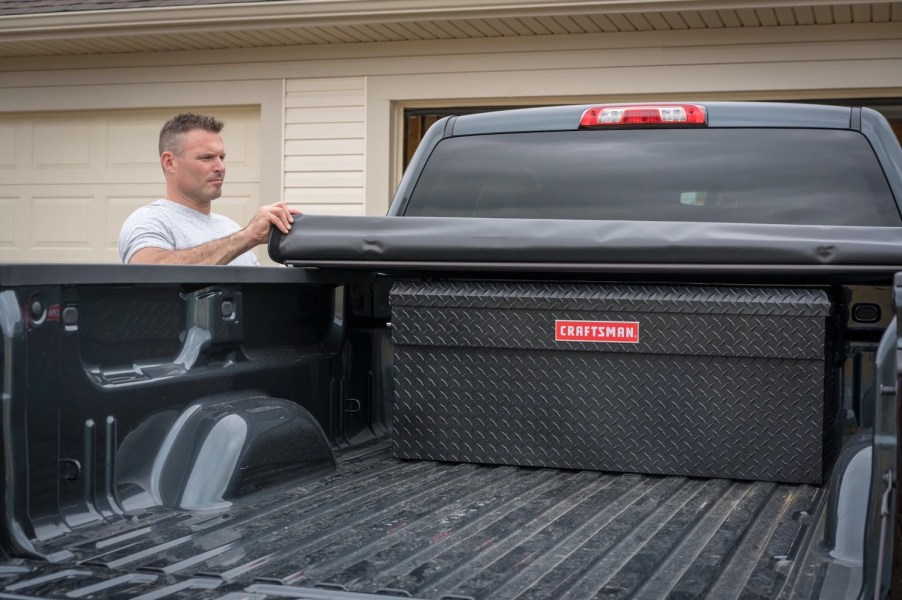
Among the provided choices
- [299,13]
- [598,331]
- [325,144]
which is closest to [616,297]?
[598,331]

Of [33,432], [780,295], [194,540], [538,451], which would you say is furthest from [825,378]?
[33,432]

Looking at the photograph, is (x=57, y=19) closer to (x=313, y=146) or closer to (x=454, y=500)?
(x=313, y=146)

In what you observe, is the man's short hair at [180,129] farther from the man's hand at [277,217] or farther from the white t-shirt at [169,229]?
the man's hand at [277,217]

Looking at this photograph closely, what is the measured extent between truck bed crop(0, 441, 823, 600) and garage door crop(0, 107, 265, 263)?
284 inches

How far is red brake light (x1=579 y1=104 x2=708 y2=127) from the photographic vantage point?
141 inches

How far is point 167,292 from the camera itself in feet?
8.93

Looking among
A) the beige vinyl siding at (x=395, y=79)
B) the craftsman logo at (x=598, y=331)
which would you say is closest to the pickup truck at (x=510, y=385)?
the craftsman logo at (x=598, y=331)

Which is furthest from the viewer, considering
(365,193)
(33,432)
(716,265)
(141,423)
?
(365,193)

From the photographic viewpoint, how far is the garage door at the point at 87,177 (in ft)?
32.2

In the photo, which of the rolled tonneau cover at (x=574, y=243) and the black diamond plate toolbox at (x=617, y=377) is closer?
the rolled tonneau cover at (x=574, y=243)

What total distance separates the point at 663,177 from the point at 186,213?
2.28 metres

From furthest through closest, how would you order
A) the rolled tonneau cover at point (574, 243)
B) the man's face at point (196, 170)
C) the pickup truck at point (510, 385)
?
Answer: 1. the man's face at point (196, 170)
2. the rolled tonneau cover at point (574, 243)
3. the pickup truck at point (510, 385)

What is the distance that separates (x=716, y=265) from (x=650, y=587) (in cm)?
110

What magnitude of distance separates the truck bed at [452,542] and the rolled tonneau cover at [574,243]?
620 millimetres
